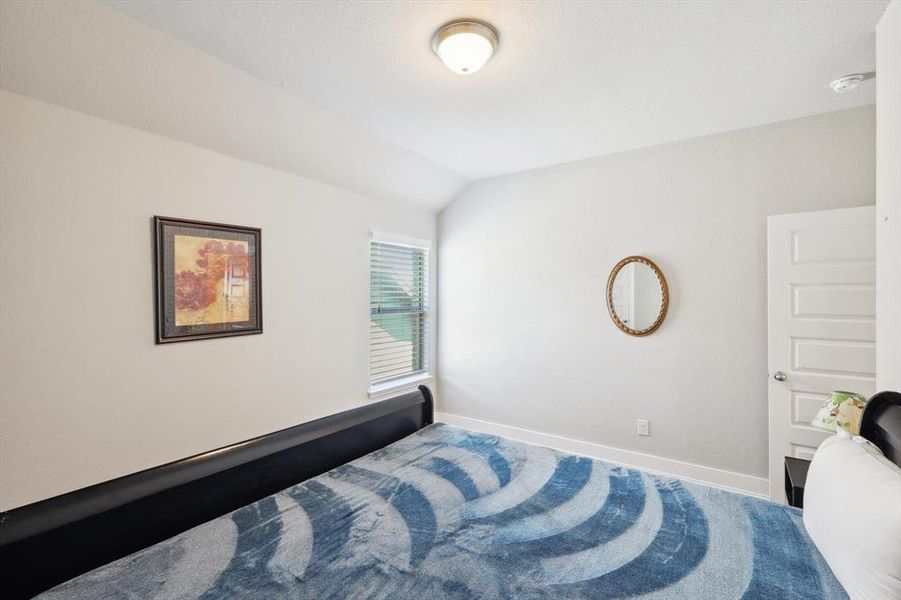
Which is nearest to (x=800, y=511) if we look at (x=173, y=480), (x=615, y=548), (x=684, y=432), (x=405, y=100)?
(x=615, y=548)

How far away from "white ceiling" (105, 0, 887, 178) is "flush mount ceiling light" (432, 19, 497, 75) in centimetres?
5

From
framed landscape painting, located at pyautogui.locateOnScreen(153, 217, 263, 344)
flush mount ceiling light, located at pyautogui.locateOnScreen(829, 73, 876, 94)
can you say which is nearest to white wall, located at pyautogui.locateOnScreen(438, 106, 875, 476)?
flush mount ceiling light, located at pyautogui.locateOnScreen(829, 73, 876, 94)

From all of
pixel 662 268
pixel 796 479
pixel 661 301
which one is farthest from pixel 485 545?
pixel 662 268

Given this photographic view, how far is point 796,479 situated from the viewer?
6.73 ft

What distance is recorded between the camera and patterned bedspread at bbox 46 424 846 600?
1108mm

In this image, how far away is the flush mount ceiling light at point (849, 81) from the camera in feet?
7.04

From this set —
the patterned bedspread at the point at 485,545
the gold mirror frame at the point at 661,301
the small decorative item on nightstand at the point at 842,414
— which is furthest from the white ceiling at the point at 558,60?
the patterned bedspread at the point at 485,545

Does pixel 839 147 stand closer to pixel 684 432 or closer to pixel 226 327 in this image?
pixel 684 432

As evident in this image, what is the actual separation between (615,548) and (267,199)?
2816mm

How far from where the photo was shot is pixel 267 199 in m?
2.84

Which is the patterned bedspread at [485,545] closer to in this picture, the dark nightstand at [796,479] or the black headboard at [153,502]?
the black headboard at [153,502]

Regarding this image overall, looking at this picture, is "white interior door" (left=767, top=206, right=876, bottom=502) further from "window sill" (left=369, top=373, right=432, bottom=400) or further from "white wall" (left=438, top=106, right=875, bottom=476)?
"window sill" (left=369, top=373, right=432, bottom=400)

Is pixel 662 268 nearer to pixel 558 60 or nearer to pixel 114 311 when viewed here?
pixel 558 60

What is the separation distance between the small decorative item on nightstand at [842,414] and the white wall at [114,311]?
3.20m
